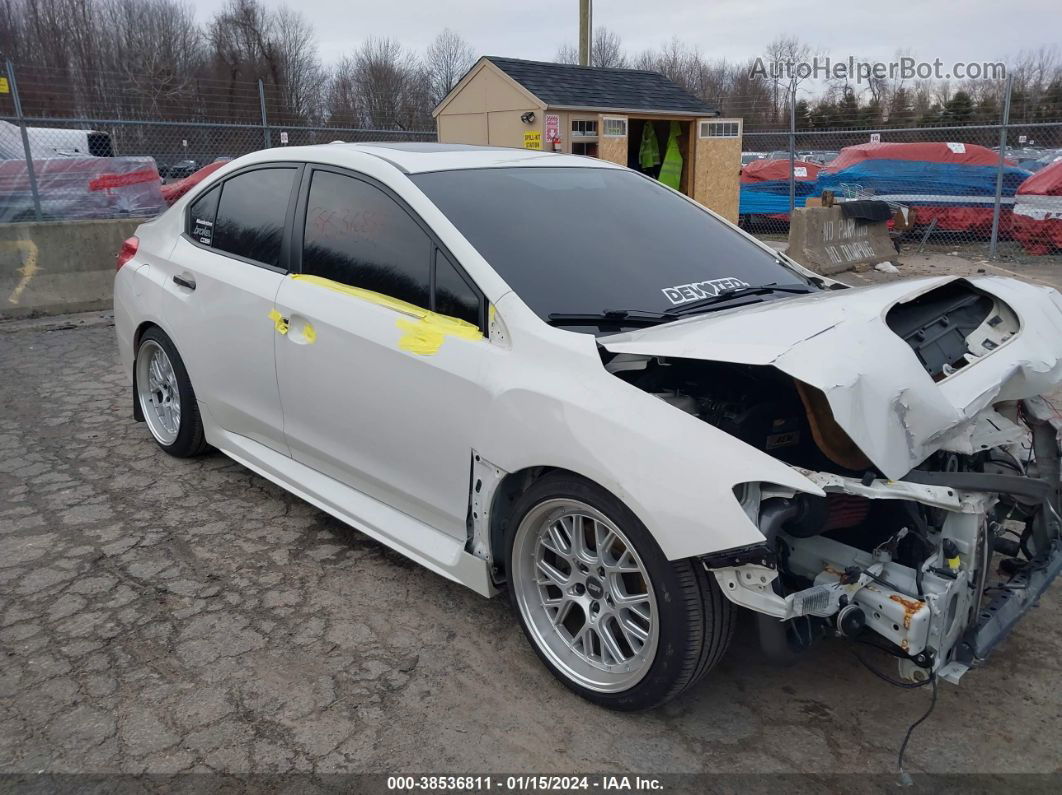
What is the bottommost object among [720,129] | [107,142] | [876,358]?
[876,358]

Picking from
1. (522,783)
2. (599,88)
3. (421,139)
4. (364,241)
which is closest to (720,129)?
(599,88)

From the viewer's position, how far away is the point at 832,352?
2512 mm

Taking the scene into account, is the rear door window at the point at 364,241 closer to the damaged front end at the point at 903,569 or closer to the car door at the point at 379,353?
the car door at the point at 379,353

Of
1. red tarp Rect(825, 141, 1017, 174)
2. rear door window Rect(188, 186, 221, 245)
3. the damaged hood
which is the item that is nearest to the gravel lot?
the damaged hood

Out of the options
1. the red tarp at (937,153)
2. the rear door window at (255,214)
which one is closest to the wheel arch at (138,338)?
the rear door window at (255,214)

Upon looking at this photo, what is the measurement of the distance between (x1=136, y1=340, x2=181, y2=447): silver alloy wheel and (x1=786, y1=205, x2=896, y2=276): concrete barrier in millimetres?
8519

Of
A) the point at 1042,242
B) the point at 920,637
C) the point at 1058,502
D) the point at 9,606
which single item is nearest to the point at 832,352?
the point at 920,637

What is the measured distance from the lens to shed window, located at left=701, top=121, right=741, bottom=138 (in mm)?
12773

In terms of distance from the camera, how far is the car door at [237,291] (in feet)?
12.8

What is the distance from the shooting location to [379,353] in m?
3.29

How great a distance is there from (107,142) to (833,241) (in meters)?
12.7

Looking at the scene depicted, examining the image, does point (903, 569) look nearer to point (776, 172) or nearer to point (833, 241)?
point (833, 241)

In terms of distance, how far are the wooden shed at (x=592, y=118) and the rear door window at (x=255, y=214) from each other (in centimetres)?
747

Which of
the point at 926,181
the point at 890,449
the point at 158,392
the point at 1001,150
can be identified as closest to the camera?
the point at 890,449
